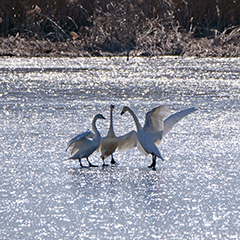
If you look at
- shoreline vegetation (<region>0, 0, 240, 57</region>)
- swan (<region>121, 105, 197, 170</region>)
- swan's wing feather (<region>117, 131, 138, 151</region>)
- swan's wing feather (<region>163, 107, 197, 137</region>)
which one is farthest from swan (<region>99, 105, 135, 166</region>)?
shoreline vegetation (<region>0, 0, 240, 57</region>)

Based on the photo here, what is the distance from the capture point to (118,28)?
973 inches

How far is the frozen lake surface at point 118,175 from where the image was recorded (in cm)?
561

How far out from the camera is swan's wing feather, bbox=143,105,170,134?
7699 millimetres

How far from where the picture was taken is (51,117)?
11.4 m

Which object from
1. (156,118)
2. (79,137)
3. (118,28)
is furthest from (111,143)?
(118,28)

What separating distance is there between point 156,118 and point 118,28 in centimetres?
1723

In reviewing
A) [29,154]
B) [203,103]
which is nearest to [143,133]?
[29,154]

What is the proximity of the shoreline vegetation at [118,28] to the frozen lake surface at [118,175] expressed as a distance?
976 cm

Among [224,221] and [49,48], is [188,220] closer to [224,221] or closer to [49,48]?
[224,221]

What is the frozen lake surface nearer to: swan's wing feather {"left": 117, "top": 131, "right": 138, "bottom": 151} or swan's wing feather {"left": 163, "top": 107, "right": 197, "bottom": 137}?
swan's wing feather {"left": 117, "top": 131, "right": 138, "bottom": 151}

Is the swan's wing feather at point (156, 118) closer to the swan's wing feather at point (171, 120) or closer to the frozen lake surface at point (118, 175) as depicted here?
the swan's wing feather at point (171, 120)

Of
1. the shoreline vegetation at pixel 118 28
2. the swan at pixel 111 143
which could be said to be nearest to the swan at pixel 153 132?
the swan at pixel 111 143

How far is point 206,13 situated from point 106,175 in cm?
2156

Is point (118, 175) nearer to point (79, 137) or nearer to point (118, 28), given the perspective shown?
point (79, 137)
